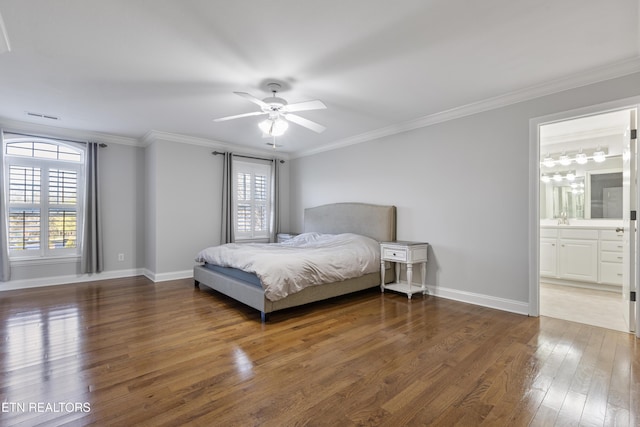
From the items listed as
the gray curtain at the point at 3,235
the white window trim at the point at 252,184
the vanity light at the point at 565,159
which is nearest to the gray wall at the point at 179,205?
the white window trim at the point at 252,184

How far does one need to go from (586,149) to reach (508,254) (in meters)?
3.09

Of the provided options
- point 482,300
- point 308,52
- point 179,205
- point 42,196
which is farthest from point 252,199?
point 482,300

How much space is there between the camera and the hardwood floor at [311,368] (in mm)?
1729

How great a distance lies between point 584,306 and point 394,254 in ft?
7.82

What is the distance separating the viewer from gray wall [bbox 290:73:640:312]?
3.41 metres

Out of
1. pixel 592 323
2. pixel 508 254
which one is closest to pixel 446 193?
pixel 508 254

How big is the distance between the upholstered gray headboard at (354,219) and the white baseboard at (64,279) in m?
3.46

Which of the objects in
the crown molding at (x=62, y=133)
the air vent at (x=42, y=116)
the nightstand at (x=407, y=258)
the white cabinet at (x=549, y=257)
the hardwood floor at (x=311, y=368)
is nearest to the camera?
the hardwood floor at (x=311, y=368)

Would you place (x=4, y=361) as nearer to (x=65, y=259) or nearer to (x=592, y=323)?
(x=65, y=259)

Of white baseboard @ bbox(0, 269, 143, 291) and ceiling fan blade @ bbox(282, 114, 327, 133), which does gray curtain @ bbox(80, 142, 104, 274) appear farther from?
ceiling fan blade @ bbox(282, 114, 327, 133)

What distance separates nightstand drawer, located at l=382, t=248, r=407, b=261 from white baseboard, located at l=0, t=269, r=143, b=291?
179 inches

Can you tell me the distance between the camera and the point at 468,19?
2.16 metres

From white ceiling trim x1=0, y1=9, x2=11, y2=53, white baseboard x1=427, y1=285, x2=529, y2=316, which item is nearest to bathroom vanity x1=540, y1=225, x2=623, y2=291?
white baseboard x1=427, y1=285, x2=529, y2=316

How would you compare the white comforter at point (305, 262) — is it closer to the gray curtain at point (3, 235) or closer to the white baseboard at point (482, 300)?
the white baseboard at point (482, 300)
